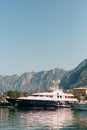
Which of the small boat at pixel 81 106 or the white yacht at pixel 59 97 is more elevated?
the white yacht at pixel 59 97

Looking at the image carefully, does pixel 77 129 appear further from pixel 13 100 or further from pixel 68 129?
pixel 13 100

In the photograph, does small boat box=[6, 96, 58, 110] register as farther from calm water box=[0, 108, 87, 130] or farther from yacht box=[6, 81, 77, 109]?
calm water box=[0, 108, 87, 130]

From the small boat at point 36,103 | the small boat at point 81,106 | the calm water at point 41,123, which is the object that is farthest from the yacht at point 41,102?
the calm water at point 41,123

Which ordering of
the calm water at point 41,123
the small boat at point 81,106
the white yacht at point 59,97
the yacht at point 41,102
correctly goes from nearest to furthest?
1. the calm water at point 41,123
2. the small boat at point 81,106
3. the yacht at point 41,102
4. the white yacht at point 59,97

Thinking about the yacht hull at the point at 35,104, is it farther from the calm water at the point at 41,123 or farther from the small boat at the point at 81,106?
the calm water at the point at 41,123

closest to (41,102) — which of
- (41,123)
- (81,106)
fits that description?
(81,106)

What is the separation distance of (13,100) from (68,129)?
84495mm

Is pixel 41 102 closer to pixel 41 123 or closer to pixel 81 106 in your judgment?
pixel 81 106

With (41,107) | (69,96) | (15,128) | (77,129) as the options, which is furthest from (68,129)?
(69,96)

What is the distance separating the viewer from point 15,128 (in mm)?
60719

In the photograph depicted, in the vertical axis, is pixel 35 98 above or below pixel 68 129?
above

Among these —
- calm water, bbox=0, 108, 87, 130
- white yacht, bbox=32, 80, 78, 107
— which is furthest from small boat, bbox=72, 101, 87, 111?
calm water, bbox=0, 108, 87, 130

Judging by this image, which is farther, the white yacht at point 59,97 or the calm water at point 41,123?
the white yacht at point 59,97

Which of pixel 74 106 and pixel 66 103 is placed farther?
pixel 66 103
